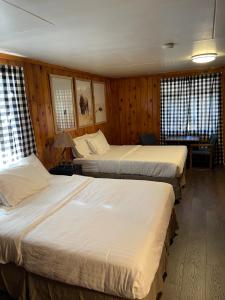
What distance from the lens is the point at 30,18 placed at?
5.65 ft

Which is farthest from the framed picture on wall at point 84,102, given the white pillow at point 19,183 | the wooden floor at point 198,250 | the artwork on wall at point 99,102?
the wooden floor at point 198,250

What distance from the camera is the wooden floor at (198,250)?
1894 millimetres

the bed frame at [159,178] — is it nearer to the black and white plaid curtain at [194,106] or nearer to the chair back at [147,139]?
the chair back at [147,139]

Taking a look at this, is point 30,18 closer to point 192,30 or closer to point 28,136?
point 192,30

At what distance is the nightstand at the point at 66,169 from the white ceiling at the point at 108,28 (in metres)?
1.56

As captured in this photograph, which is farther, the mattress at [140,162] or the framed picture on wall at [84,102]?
the framed picture on wall at [84,102]

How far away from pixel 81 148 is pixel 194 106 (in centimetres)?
287

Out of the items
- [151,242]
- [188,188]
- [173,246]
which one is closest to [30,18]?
[151,242]

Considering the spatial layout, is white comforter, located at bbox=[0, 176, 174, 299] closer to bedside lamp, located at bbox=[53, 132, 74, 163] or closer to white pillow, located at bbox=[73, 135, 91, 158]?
bedside lamp, located at bbox=[53, 132, 74, 163]

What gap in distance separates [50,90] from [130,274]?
9.83 feet

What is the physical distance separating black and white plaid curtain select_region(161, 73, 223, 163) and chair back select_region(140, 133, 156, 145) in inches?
11.8

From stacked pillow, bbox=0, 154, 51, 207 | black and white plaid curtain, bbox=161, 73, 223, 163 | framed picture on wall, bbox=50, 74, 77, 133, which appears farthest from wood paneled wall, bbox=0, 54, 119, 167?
black and white plaid curtain, bbox=161, 73, 223, 163

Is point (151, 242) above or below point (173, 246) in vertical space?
above

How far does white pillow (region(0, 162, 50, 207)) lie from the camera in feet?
7.20
